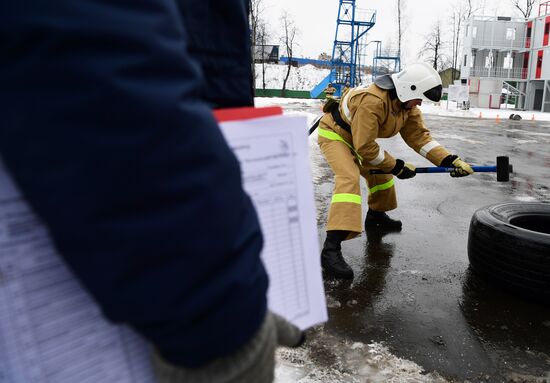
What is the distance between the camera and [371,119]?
3.46 m

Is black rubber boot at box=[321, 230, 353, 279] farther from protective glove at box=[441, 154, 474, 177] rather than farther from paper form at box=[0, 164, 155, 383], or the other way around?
paper form at box=[0, 164, 155, 383]

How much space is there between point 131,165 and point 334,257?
2.96 metres

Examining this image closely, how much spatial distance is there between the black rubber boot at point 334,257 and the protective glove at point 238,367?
105 inches

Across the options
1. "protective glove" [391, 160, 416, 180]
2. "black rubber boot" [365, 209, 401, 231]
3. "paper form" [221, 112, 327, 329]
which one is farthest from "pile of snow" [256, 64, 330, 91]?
"paper form" [221, 112, 327, 329]

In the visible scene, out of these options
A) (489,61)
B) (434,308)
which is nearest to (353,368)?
(434,308)

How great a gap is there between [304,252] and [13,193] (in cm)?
56

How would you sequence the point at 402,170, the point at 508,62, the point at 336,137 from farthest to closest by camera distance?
the point at 508,62 → the point at 402,170 → the point at 336,137

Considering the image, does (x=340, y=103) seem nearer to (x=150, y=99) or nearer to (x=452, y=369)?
(x=452, y=369)

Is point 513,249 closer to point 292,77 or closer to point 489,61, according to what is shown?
point 489,61

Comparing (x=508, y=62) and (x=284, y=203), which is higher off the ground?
(x=508, y=62)

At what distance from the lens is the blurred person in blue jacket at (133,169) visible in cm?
49

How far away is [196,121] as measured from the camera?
22.2 inches

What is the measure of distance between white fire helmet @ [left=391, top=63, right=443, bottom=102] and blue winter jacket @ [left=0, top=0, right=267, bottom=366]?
317 centimetres

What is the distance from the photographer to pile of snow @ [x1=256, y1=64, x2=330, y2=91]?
4884 cm
